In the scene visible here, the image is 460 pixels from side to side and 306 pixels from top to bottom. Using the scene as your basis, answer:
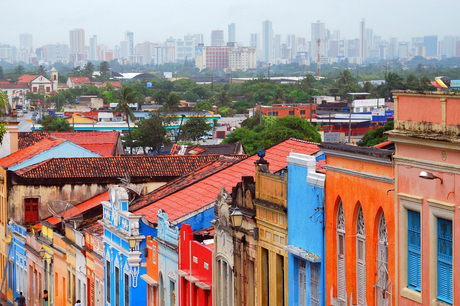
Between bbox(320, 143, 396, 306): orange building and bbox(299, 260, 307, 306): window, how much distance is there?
3.12ft

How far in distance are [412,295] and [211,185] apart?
15149 millimetres

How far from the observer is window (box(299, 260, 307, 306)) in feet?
52.6

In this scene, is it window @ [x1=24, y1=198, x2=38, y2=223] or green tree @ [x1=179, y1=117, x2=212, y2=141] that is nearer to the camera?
window @ [x1=24, y1=198, x2=38, y2=223]

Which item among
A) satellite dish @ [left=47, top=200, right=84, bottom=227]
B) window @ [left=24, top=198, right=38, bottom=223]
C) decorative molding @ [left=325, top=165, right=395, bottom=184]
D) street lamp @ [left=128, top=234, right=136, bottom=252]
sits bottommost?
window @ [left=24, top=198, right=38, bottom=223]

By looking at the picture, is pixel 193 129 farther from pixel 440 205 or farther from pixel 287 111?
pixel 440 205

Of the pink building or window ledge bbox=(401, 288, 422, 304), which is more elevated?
the pink building

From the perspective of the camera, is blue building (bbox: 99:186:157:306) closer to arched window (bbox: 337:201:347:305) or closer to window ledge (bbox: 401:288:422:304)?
arched window (bbox: 337:201:347:305)

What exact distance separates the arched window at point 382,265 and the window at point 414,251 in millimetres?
664

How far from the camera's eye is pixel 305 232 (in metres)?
15.9

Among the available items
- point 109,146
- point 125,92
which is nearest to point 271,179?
point 109,146

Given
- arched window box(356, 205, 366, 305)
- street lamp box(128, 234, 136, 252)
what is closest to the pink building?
arched window box(356, 205, 366, 305)

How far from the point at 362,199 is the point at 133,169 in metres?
23.5

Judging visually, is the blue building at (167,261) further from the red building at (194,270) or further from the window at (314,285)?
the window at (314,285)

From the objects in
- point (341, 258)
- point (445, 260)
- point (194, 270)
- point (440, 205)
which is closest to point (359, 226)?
point (341, 258)
